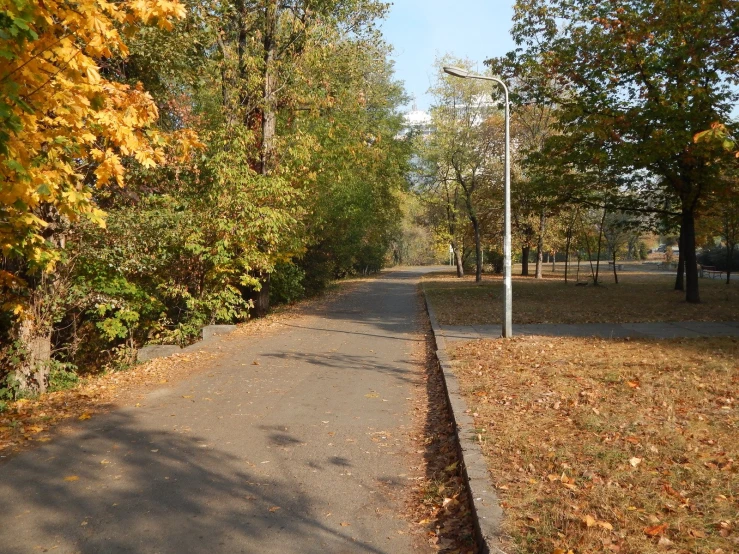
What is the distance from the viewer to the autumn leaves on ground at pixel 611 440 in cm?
388

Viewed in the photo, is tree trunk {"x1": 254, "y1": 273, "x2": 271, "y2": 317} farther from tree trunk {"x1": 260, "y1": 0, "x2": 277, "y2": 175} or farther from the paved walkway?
the paved walkway

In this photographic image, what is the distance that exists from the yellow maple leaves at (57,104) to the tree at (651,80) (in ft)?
41.9

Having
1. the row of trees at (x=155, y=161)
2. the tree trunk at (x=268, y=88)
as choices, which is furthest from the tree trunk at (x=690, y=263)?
the tree trunk at (x=268, y=88)

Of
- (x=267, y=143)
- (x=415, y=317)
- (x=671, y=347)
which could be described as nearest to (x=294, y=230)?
(x=267, y=143)

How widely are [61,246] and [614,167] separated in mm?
17257

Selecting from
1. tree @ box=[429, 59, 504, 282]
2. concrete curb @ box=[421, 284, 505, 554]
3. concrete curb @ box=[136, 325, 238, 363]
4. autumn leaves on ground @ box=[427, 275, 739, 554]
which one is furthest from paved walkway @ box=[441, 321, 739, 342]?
tree @ box=[429, 59, 504, 282]

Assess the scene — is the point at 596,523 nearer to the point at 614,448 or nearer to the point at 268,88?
the point at 614,448

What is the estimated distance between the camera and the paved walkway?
1276 cm

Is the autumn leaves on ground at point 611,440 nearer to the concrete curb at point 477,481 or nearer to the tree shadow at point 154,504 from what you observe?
the concrete curb at point 477,481

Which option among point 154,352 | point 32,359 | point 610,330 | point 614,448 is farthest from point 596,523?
point 610,330

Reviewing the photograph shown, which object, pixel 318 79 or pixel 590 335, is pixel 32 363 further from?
pixel 318 79

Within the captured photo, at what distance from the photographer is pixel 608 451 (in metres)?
5.30

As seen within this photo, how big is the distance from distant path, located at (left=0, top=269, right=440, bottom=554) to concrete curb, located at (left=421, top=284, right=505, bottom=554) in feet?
1.75

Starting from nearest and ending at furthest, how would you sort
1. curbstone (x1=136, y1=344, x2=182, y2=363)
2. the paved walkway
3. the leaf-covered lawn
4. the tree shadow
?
1. the tree shadow
2. curbstone (x1=136, y1=344, x2=182, y2=363)
3. the paved walkway
4. the leaf-covered lawn
